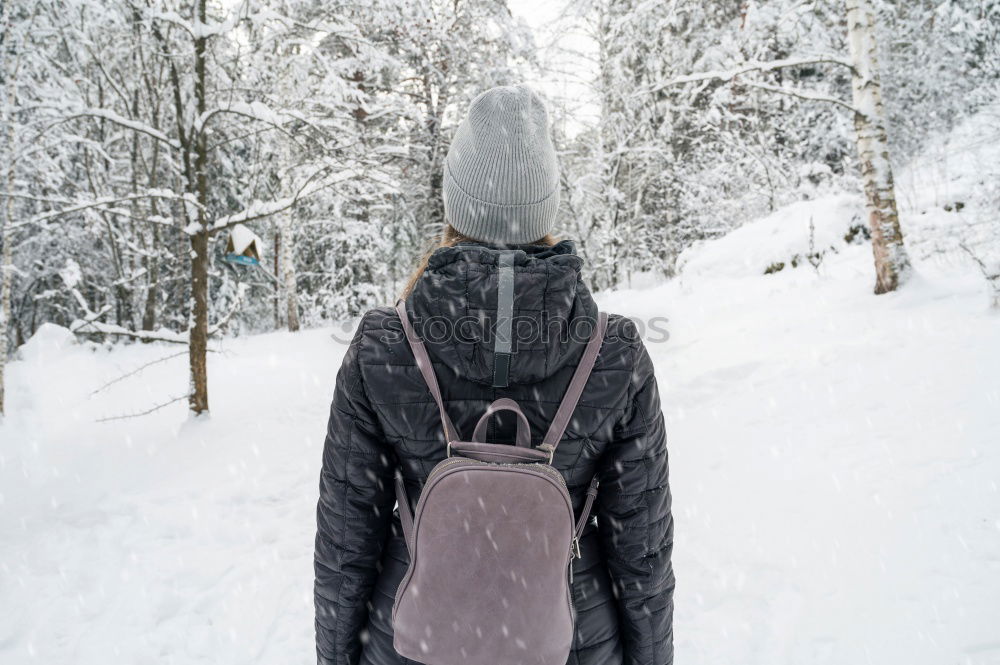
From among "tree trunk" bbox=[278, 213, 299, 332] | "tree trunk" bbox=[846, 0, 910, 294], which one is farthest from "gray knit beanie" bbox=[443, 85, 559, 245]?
"tree trunk" bbox=[278, 213, 299, 332]

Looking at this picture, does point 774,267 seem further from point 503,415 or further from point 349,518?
point 349,518

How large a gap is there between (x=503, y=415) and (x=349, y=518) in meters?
0.51

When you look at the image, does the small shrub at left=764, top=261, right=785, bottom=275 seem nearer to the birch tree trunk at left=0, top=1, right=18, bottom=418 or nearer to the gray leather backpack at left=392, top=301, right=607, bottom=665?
the gray leather backpack at left=392, top=301, right=607, bottom=665

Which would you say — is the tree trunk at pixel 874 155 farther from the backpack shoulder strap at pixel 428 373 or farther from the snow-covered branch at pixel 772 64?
the backpack shoulder strap at pixel 428 373

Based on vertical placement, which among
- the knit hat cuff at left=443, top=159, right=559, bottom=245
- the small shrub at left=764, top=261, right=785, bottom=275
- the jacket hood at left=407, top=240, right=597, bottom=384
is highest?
the small shrub at left=764, top=261, right=785, bottom=275

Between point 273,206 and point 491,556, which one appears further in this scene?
point 273,206

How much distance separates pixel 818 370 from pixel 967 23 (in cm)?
1305

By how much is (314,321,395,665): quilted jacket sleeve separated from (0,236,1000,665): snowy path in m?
2.15

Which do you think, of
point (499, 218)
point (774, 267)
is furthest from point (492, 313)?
point (774, 267)

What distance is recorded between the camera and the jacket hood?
3.63ft

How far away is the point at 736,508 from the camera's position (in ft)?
13.0

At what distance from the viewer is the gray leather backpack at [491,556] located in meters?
1.04

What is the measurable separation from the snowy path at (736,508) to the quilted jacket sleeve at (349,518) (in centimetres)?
215

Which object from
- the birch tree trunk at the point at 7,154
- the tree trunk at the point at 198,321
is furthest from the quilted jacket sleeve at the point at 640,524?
the birch tree trunk at the point at 7,154
